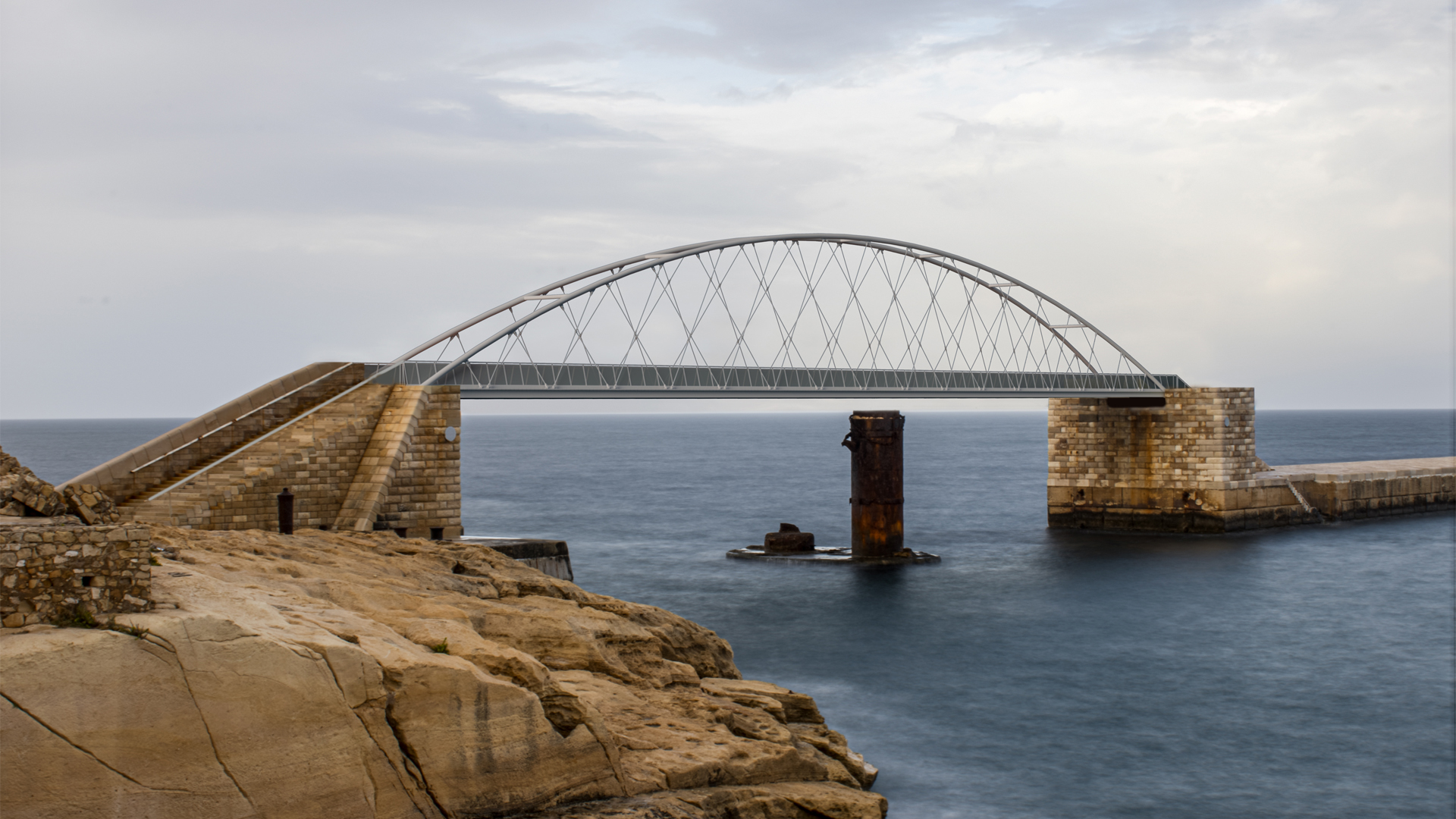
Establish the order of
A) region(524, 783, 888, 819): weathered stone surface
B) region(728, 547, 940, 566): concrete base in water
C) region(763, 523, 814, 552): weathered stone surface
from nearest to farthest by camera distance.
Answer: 1. region(524, 783, 888, 819): weathered stone surface
2. region(728, 547, 940, 566): concrete base in water
3. region(763, 523, 814, 552): weathered stone surface

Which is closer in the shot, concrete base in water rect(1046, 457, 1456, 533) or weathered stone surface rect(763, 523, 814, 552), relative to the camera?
weathered stone surface rect(763, 523, 814, 552)

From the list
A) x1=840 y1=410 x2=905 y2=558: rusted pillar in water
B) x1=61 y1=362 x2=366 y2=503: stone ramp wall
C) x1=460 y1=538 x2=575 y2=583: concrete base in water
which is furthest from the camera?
x1=840 y1=410 x2=905 y2=558: rusted pillar in water

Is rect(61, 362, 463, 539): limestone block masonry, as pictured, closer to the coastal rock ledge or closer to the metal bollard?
the metal bollard

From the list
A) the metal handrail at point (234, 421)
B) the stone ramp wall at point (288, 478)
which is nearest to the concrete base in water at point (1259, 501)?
the stone ramp wall at point (288, 478)

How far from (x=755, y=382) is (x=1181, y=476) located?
769 inches

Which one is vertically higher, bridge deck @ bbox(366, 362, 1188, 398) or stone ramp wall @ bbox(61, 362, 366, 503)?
bridge deck @ bbox(366, 362, 1188, 398)

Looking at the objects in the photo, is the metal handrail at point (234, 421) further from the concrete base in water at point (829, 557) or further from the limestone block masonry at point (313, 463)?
the concrete base in water at point (829, 557)

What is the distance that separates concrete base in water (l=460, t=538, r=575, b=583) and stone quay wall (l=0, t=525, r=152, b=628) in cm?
1613

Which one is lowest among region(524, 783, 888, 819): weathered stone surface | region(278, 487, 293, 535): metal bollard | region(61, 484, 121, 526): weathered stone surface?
region(524, 783, 888, 819): weathered stone surface

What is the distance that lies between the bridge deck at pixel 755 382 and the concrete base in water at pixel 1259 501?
4.39 meters

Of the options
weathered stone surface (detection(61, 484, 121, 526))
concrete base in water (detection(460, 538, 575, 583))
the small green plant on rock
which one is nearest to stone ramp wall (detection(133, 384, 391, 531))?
concrete base in water (detection(460, 538, 575, 583))

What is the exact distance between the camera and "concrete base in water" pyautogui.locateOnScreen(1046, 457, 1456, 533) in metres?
47.8

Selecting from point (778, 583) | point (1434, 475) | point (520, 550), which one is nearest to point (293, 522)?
point (520, 550)

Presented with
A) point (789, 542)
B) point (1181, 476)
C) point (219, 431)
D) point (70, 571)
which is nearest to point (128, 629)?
point (70, 571)
